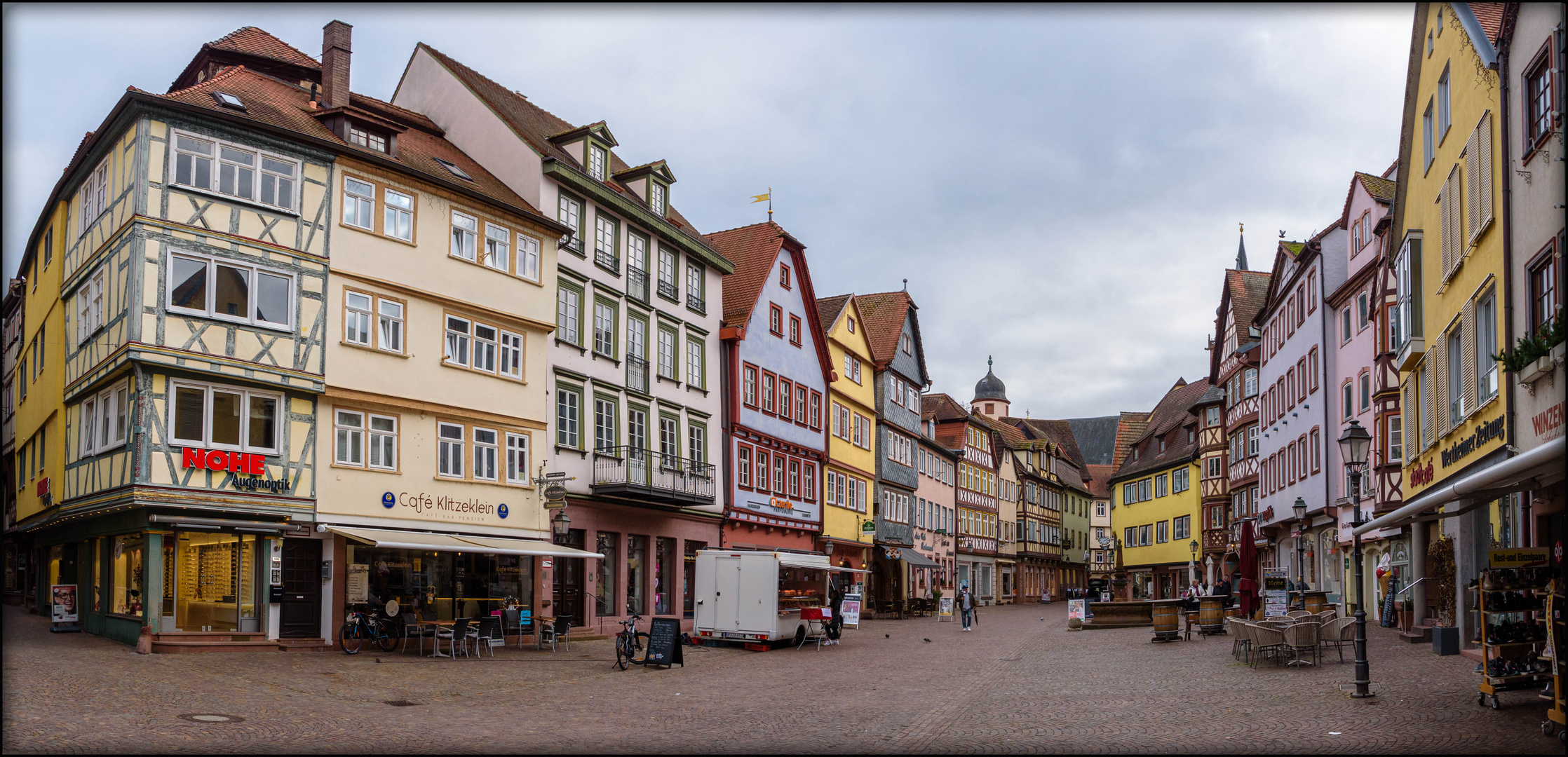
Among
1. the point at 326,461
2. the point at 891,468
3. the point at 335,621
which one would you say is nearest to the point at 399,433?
the point at 326,461

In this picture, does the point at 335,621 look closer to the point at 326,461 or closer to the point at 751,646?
the point at 326,461

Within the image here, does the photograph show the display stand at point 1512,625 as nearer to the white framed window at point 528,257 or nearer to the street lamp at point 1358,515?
the street lamp at point 1358,515

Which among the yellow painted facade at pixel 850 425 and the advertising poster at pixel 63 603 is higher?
the yellow painted facade at pixel 850 425

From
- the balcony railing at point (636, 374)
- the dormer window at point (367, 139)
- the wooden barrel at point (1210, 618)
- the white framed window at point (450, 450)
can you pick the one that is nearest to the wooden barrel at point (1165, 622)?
the wooden barrel at point (1210, 618)

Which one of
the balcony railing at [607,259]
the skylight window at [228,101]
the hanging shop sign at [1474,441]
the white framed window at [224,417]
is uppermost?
the skylight window at [228,101]

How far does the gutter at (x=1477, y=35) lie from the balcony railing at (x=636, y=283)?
2060 cm

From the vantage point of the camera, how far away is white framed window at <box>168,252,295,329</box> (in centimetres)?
2291

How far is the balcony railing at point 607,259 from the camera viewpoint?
32.9 meters

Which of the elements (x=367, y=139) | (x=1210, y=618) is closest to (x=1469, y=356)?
(x=1210, y=618)

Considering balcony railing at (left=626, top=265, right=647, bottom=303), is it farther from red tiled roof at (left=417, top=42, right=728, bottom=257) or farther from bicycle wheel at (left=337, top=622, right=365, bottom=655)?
bicycle wheel at (left=337, top=622, right=365, bottom=655)

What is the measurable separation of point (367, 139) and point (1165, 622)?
67.9 ft

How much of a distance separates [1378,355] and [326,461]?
81.2ft

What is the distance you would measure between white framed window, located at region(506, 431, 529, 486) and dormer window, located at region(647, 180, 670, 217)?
30.8 feet

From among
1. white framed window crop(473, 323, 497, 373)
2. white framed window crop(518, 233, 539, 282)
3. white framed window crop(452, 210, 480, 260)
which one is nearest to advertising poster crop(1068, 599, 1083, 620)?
white framed window crop(518, 233, 539, 282)
